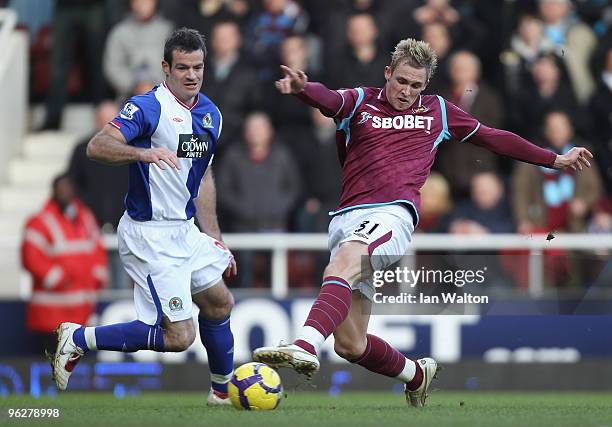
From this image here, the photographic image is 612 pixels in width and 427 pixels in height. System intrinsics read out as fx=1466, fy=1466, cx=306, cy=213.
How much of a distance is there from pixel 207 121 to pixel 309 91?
0.88 metres

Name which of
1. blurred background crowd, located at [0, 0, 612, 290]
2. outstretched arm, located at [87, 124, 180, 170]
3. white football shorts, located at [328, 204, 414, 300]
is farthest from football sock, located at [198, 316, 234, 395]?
blurred background crowd, located at [0, 0, 612, 290]

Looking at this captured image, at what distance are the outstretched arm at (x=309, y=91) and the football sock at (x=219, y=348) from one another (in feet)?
5.33

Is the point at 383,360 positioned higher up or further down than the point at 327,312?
further down

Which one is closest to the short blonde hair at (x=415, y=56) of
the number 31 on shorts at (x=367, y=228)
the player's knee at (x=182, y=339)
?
the number 31 on shorts at (x=367, y=228)

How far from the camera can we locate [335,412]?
9352 millimetres

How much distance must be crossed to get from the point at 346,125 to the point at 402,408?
1.92 meters

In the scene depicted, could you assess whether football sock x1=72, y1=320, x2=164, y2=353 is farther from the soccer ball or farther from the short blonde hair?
the short blonde hair

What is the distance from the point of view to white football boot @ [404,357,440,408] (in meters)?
9.60

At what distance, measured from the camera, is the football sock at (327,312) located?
8.36 meters

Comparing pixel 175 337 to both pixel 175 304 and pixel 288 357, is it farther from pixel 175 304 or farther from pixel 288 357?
pixel 288 357

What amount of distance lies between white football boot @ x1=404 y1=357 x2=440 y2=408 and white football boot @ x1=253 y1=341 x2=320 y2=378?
65.4 inches

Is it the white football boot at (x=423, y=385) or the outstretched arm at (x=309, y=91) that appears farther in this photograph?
the white football boot at (x=423, y=385)

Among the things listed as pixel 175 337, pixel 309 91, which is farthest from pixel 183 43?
pixel 175 337

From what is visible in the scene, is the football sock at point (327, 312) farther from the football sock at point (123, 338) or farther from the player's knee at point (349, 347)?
the football sock at point (123, 338)
